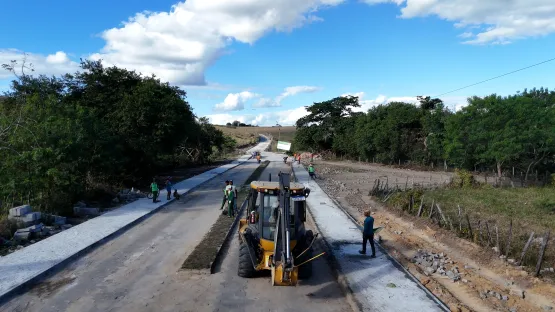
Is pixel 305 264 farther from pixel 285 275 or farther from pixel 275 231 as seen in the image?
pixel 285 275

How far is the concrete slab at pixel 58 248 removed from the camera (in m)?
10.5

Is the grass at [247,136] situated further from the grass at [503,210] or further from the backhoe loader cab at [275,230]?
the backhoe loader cab at [275,230]

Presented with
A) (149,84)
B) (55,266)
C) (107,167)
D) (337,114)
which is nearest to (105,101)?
(149,84)

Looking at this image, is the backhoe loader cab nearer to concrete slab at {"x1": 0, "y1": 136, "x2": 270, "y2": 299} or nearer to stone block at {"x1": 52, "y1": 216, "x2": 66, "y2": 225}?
concrete slab at {"x1": 0, "y1": 136, "x2": 270, "y2": 299}

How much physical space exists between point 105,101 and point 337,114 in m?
42.3

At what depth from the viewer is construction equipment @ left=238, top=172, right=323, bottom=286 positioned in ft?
31.0

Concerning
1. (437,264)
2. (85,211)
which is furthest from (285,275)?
(85,211)

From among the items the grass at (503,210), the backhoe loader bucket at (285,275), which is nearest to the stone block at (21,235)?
the backhoe loader bucket at (285,275)

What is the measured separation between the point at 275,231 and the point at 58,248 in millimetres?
7593

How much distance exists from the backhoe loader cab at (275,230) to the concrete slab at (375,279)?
1446mm

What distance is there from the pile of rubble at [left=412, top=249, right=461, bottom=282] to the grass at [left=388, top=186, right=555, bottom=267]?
5.81 ft

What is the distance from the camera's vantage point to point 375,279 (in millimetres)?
10664

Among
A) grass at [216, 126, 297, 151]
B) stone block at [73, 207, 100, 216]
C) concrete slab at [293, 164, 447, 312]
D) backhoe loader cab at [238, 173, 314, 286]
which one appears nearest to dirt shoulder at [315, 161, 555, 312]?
concrete slab at [293, 164, 447, 312]

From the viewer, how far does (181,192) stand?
26938 millimetres
